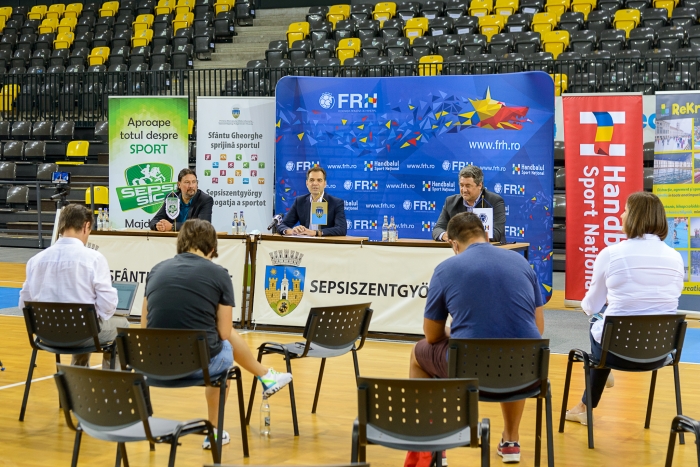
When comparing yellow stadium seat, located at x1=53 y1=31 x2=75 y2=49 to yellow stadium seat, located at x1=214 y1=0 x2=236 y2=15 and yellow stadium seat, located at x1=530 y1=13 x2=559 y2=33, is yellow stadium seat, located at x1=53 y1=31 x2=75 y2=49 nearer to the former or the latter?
yellow stadium seat, located at x1=214 y1=0 x2=236 y2=15

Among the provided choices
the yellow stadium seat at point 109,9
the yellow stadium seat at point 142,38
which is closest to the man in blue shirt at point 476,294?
the yellow stadium seat at point 142,38

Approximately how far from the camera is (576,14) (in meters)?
13.7

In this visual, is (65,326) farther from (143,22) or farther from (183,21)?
(143,22)

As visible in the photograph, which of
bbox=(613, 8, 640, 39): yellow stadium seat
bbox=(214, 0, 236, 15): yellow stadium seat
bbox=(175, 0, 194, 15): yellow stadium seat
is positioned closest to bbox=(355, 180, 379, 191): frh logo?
bbox=(613, 8, 640, 39): yellow stadium seat

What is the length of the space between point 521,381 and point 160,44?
14.5 metres

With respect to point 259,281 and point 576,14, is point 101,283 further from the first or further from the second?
point 576,14

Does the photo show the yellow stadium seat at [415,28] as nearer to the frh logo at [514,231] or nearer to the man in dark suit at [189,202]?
the frh logo at [514,231]

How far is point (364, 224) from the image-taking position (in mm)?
9125

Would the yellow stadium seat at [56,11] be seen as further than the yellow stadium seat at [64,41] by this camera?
Yes

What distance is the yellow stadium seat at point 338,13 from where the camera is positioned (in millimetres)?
15969

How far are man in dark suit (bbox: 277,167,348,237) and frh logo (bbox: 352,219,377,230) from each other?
1522 mm

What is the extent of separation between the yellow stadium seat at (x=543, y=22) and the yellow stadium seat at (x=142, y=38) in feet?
25.1

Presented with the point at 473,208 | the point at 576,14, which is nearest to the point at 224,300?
the point at 473,208

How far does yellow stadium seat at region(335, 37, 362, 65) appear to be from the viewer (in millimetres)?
14109
